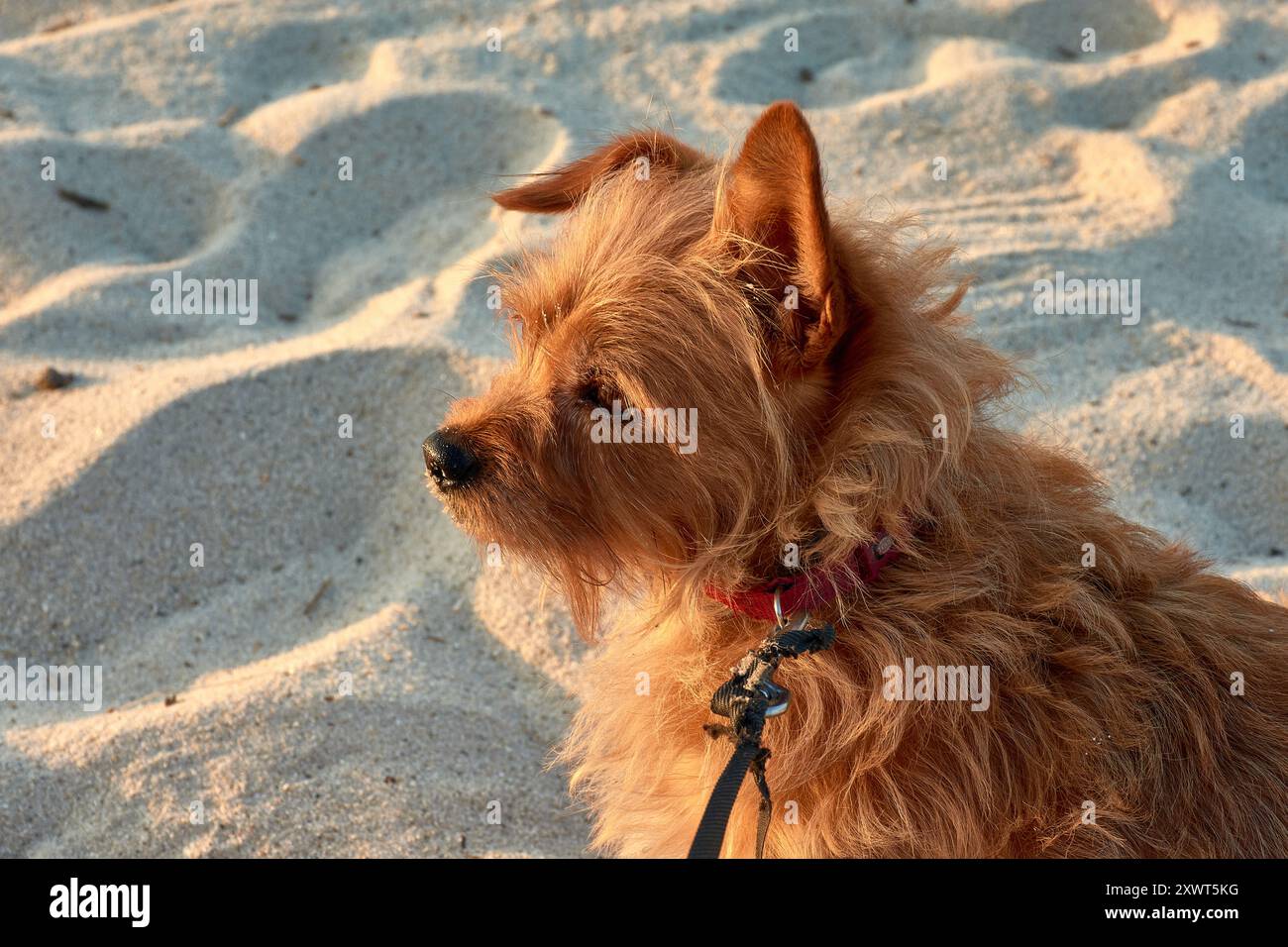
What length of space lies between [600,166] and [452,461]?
89cm

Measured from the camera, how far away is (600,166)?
279 cm

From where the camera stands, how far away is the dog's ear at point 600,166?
273cm

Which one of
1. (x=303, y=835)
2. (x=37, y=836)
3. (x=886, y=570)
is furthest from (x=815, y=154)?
(x=37, y=836)

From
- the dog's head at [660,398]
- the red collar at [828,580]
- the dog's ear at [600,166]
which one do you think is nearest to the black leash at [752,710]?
the red collar at [828,580]

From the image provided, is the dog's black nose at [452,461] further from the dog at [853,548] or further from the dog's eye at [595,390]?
the dog's eye at [595,390]

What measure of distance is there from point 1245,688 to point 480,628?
2.51 metres

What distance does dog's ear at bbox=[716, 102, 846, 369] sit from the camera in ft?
6.63

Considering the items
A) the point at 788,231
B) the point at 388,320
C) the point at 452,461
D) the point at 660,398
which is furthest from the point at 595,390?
the point at 388,320

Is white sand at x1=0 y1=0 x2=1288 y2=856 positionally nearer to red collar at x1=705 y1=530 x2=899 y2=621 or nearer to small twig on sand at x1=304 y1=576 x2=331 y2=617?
small twig on sand at x1=304 y1=576 x2=331 y2=617

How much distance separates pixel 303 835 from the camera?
3.25 meters

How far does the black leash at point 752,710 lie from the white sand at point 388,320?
1.26 m

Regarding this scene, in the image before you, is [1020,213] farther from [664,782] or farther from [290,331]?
[664,782]

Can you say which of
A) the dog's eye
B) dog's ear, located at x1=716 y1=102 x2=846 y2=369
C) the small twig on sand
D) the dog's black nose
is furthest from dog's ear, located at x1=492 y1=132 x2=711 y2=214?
the small twig on sand

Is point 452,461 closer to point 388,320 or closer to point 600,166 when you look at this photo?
point 600,166
